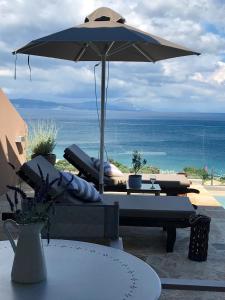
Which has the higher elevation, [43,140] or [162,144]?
[43,140]

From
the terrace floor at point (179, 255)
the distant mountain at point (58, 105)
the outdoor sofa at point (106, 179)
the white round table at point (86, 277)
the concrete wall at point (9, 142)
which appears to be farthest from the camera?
the distant mountain at point (58, 105)

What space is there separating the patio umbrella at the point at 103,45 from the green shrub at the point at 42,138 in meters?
2.48

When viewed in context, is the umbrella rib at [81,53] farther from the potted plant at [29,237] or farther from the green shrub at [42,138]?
the potted plant at [29,237]

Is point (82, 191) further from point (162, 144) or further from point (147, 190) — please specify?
point (162, 144)

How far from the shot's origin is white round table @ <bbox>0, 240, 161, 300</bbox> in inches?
66.9

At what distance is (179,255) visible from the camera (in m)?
4.30

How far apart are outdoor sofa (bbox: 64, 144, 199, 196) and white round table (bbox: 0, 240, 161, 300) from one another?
12.6 feet

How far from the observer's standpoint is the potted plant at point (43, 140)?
8.09 meters

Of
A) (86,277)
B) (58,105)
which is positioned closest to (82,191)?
(86,277)

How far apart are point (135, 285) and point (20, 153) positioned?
6784 millimetres

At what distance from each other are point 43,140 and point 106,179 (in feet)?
7.50

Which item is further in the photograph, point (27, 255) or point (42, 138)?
point (42, 138)

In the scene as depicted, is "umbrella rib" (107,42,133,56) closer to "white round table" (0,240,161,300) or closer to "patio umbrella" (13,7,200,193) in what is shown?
"patio umbrella" (13,7,200,193)

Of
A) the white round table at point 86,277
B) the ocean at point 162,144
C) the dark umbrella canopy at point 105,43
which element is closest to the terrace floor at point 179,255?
the white round table at point 86,277
